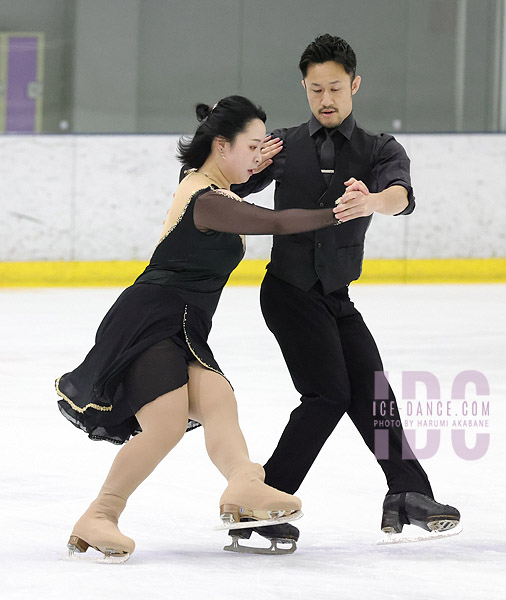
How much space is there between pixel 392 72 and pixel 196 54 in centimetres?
158

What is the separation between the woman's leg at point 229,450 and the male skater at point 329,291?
10.6 inches

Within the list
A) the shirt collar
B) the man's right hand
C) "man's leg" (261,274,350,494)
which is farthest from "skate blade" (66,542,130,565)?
the shirt collar

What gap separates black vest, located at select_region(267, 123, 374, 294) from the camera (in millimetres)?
3092

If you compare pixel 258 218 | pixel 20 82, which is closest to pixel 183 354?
pixel 258 218

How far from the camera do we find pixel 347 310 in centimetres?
315

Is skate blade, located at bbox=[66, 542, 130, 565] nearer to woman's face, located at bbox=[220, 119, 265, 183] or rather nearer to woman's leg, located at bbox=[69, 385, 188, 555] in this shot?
woman's leg, located at bbox=[69, 385, 188, 555]

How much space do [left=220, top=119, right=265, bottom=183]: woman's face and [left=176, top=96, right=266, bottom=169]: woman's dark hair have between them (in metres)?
0.01

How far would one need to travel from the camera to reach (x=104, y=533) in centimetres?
276

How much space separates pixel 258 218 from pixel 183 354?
0.35 metres

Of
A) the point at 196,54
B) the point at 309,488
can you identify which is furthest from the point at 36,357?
the point at 196,54

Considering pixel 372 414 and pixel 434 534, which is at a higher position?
pixel 372 414

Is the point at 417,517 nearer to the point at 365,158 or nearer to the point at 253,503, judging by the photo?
the point at 253,503

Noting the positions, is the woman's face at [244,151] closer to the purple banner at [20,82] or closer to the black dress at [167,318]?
the black dress at [167,318]

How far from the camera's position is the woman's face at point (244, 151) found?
9.71ft
